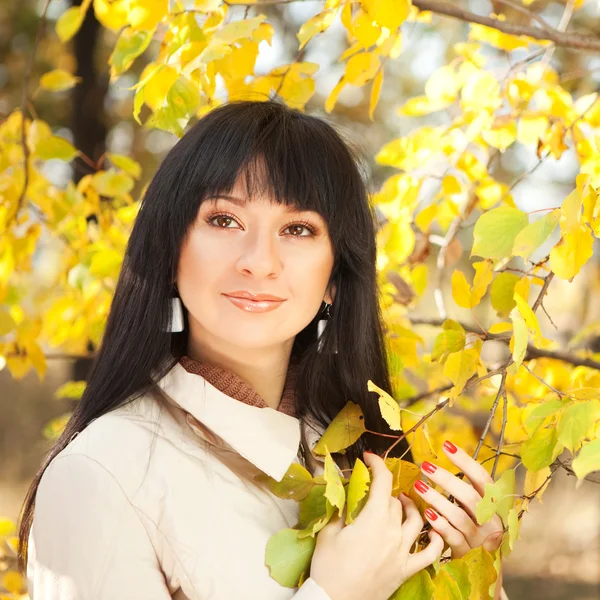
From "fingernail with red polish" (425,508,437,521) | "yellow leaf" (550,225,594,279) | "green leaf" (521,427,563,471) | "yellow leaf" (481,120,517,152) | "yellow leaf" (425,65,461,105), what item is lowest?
"fingernail with red polish" (425,508,437,521)

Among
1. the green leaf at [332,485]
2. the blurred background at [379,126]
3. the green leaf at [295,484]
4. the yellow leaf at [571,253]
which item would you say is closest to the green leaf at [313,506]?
the green leaf at [295,484]

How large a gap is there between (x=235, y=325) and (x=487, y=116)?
716 millimetres

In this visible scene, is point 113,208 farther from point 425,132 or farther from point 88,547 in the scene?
point 88,547

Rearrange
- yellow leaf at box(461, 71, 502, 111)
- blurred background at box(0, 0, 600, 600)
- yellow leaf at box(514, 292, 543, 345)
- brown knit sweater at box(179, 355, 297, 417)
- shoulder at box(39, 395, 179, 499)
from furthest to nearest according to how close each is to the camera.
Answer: blurred background at box(0, 0, 600, 600) < yellow leaf at box(461, 71, 502, 111) < brown knit sweater at box(179, 355, 297, 417) < shoulder at box(39, 395, 179, 499) < yellow leaf at box(514, 292, 543, 345)

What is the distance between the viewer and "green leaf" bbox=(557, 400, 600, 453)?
93cm

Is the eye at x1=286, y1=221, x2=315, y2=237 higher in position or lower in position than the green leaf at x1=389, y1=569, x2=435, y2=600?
higher

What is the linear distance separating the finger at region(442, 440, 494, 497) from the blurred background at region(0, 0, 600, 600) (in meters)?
2.32

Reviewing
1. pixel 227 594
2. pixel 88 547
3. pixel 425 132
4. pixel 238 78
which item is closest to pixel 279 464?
pixel 227 594

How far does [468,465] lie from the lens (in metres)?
1.18

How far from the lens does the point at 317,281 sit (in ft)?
4.18

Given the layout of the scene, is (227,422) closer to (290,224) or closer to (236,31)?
(290,224)

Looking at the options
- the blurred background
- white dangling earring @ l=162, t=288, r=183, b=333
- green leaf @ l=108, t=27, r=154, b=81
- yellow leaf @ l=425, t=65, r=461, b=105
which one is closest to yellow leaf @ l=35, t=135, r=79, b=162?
green leaf @ l=108, t=27, r=154, b=81

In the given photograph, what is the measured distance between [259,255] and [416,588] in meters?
0.50

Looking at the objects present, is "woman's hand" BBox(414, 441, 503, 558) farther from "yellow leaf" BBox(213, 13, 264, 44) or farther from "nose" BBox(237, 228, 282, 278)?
"yellow leaf" BBox(213, 13, 264, 44)
